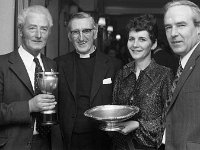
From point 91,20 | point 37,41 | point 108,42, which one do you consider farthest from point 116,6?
point 37,41

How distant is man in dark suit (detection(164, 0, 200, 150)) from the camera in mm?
1630

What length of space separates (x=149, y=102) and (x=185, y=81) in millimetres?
377

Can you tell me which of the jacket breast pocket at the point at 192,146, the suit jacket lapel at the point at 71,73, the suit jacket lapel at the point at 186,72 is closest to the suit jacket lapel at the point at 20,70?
the suit jacket lapel at the point at 71,73

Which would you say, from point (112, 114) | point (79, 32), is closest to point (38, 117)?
point (112, 114)

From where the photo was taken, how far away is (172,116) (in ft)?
5.72

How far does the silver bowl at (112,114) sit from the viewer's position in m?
1.88

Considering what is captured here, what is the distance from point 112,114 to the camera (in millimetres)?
2082

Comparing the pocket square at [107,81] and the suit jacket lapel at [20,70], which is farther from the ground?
the suit jacket lapel at [20,70]

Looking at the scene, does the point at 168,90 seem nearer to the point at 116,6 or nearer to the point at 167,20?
the point at 167,20

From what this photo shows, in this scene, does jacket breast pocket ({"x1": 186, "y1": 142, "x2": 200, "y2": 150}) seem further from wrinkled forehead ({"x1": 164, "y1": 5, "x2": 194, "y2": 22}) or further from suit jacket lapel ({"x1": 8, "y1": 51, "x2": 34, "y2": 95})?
suit jacket lapel ({"x1": 8, "y1": 51, "x2": 34, "y2": 95})

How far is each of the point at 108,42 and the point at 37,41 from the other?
5.76 metres

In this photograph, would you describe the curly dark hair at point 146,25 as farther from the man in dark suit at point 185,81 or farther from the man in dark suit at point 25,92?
the man in dark suit at point 25,92

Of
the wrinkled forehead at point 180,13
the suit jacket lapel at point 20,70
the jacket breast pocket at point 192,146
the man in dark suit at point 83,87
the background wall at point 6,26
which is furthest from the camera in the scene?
the background wall at point 6,26

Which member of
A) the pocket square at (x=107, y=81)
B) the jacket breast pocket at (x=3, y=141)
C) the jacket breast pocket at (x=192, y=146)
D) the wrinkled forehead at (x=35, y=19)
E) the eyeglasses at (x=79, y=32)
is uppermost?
the wrinkled forehead at (x=35, y=19)
